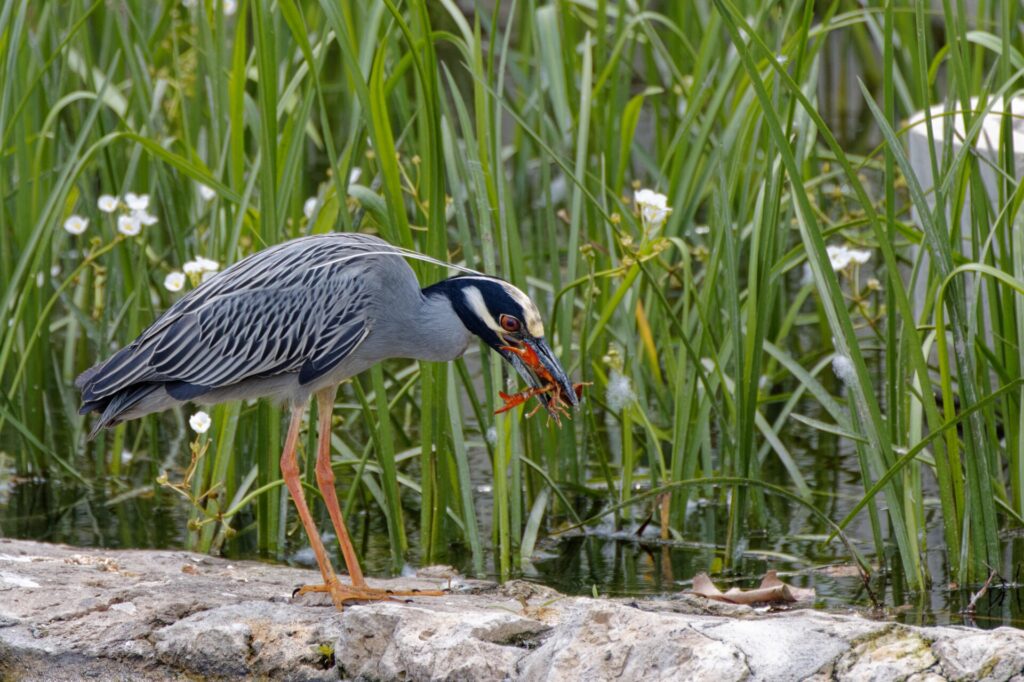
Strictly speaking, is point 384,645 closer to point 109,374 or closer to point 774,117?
point 109,374

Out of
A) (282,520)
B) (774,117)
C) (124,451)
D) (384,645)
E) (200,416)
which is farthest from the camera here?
(124,451)

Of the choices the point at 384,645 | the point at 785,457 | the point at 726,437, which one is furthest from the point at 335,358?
the point at 785,457

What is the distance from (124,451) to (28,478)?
0.47 m

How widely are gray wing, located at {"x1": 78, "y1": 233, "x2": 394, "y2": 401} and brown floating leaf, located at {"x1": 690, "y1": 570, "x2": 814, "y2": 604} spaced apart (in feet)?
3.63

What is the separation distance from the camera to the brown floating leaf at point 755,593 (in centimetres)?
368

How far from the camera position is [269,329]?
12.5ft

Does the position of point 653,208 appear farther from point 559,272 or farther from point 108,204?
point 108,204

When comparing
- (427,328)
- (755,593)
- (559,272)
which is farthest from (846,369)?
(559,272)

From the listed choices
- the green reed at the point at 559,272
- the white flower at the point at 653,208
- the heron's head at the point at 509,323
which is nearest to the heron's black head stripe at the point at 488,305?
the heron's head at the point at 509,323

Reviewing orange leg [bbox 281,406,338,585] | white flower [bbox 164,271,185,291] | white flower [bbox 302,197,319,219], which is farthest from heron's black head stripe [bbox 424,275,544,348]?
white flower [bbox 164,271,185,291]

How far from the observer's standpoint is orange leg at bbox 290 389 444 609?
357 cm

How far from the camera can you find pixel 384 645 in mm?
3146

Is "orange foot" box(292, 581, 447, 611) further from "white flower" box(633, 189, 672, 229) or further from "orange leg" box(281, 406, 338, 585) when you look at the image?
"white flower" box(633, 189, 672, 229)

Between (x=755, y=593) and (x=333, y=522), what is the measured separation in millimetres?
1150
